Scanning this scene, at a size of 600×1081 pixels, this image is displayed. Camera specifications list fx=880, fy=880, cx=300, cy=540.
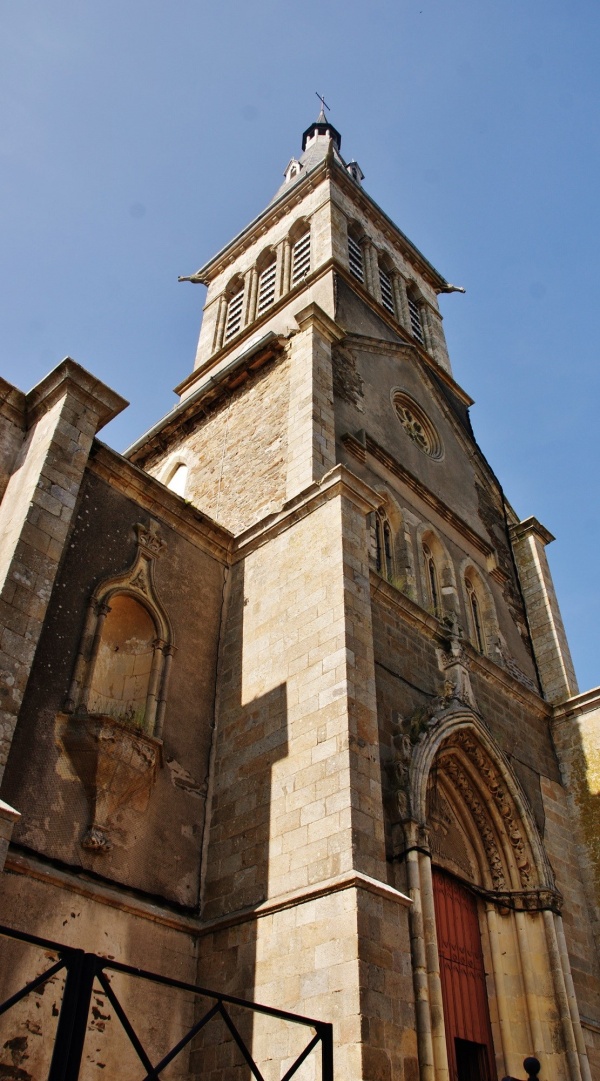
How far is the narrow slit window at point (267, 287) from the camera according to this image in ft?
64.8

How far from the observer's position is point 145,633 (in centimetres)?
985

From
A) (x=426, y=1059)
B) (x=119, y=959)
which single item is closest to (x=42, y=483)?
(x=119, y=959)

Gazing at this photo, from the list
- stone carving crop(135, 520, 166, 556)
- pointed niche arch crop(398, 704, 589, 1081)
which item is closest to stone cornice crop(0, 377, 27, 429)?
stone carving crop(135, 520, 166, 556)

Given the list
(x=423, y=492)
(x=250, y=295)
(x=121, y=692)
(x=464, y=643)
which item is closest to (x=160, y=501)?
(x=121, y=692)

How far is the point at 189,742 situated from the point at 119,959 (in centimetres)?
243

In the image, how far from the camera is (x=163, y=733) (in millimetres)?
9172

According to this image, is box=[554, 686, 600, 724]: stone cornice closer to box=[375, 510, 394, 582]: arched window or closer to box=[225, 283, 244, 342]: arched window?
box=[375, 510, 394, 582]: arched window

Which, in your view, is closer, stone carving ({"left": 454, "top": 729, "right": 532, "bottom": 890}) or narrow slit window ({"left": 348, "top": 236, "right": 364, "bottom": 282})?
stone carving ({"left": 454, "top": 729, "right": 532, "bottom": 890})

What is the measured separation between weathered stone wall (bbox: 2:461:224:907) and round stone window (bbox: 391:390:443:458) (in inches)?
221

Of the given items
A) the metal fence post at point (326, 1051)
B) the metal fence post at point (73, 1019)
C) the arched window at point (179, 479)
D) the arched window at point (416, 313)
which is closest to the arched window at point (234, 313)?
the arched window at point (416, 313)

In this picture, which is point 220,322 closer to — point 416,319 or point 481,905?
point 416,319

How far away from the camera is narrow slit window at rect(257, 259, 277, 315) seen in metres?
19.8

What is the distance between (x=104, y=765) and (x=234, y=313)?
48.1 feet

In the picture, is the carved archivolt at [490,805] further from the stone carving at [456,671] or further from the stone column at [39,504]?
the stone column at [39,504]
